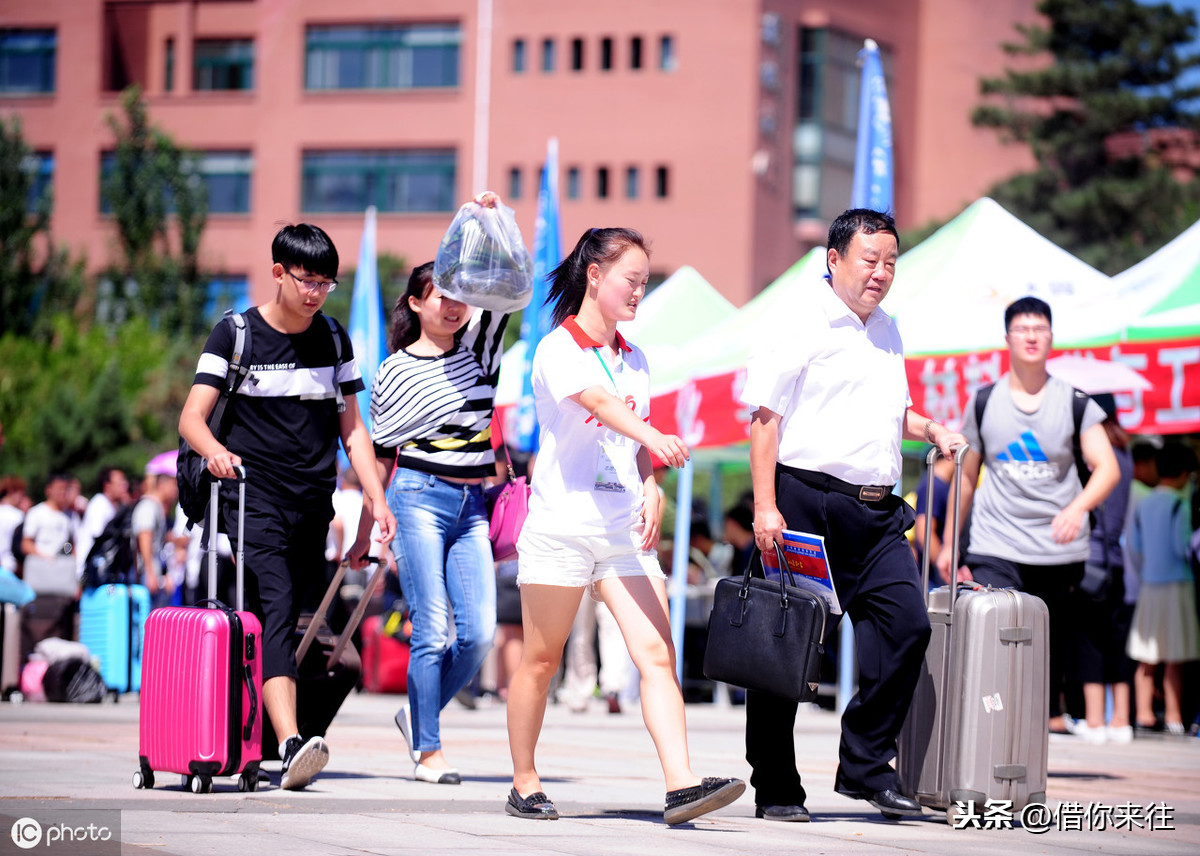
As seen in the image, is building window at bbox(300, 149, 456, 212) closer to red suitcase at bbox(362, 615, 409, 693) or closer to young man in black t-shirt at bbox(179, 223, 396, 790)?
red suitcase at bbox(362, 615, 409, 693)

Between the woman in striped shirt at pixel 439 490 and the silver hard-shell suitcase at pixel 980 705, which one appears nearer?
the silver hard-shell suitcase at pixel 980 705

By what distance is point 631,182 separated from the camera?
59406mm

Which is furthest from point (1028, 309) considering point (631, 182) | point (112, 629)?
point (631, 182)

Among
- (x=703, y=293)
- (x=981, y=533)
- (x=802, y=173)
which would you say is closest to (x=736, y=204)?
(x=802, y=173)

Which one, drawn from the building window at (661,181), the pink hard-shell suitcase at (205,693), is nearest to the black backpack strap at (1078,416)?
the pink hard-shell suitcase at (205,693)

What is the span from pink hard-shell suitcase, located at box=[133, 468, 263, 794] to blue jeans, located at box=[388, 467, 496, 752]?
771 mm

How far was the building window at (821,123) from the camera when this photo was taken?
60500 mm

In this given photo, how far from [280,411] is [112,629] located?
8.60 metres

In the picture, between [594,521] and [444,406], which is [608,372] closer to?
[594,521]

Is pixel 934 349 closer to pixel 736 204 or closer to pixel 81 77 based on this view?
pixel 736 204

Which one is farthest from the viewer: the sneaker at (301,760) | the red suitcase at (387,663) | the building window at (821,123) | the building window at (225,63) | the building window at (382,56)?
the building window at (225,63)

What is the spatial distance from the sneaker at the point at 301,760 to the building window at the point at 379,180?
55.5 meters

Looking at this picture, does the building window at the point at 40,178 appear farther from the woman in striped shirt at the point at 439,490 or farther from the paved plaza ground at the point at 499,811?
the woman in striped shirt at the point at 439,490

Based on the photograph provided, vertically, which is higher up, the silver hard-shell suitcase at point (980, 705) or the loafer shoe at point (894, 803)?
the silver hard-shell suitcase at point (980, 705)
